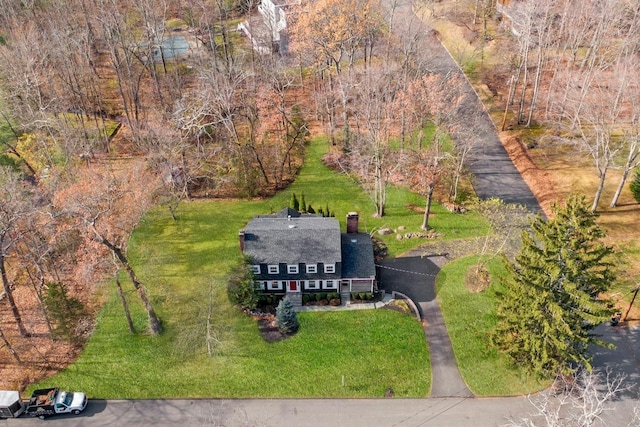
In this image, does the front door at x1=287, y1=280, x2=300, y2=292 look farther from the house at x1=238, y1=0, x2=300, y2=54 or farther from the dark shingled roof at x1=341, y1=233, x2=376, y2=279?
the house at x1=238, y1=0, x2=300, y2=54

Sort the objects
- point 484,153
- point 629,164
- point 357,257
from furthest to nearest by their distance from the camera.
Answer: point 484,153
point 629,164
point 357,257

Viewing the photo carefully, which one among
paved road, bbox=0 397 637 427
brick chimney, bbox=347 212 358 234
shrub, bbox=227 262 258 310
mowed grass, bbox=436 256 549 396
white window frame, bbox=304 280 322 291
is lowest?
paved road, bbox=0 397 637 427

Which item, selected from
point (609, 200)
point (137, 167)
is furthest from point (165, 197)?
point (609, 200)

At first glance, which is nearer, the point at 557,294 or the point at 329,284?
the point at 557,294

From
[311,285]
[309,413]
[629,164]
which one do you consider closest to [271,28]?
[311,285]

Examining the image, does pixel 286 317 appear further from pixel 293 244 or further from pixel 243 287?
pixel 293 244

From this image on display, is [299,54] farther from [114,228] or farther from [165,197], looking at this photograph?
[114,228]

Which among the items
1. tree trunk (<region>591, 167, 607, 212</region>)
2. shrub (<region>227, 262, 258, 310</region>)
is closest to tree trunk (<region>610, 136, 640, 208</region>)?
tree trunk (<region>591, 167, 607, 212</region>)
